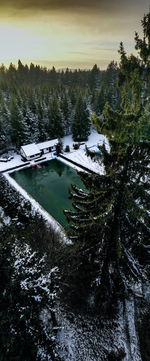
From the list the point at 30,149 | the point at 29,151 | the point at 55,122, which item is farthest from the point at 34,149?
the point at 55,122

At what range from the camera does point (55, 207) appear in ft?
75.6

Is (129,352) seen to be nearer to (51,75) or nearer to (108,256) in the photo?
(108,256)

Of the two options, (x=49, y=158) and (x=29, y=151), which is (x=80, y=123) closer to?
(x=49, y=158)

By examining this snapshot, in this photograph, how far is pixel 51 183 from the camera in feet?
96.7

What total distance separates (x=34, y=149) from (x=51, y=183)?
11.4 m

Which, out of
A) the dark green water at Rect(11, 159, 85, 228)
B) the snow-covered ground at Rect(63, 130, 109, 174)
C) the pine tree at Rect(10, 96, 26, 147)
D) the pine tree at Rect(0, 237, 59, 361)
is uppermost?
the pine tree at Rect(10, 96, 26, 147)

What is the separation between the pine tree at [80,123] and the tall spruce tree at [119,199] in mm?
38173

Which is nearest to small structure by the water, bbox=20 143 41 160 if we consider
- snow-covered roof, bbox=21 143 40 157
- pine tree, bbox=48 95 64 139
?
snow-covered roof, bbox=21 143 40 157

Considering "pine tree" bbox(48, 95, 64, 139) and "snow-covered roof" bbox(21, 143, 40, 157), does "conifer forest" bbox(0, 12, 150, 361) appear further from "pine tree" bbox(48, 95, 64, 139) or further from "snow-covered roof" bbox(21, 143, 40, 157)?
"pine tree" bbox(48, 95, 64, 139)

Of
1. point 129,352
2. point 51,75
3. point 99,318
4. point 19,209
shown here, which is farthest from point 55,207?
point 51,75

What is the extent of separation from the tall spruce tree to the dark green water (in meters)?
10.5

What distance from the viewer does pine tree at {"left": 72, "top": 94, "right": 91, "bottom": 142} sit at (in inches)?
1736

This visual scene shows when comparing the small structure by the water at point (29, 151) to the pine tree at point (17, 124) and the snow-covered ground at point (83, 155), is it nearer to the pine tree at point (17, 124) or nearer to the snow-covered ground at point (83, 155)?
the pine tree at point (17, 124)

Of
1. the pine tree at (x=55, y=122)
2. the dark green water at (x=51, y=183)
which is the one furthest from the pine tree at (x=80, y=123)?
the dark green water at (x=51, y=183)
